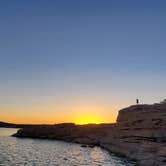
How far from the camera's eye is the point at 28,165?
53.9 metres

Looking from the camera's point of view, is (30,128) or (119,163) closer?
(119,163)

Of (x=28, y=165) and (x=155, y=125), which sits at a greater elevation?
(x=155, y=125)

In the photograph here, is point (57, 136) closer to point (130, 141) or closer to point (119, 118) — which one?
point (119, 118)

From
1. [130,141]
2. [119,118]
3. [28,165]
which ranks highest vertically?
[119,118]

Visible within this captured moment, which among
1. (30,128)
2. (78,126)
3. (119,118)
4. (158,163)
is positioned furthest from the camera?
(30,128)

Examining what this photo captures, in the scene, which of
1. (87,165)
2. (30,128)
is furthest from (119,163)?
(30,128)

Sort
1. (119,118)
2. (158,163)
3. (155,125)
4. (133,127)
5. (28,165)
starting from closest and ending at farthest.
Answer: (158,163), (28,165), (155,125), (133,127), (119,118)

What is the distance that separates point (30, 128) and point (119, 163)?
4951 inches

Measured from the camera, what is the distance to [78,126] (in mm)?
153125

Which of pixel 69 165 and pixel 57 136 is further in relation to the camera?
pixel 57 136

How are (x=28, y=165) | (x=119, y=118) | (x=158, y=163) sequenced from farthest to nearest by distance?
(x=119, y=118) → (x=28, y=165) → (x=158, y=163)

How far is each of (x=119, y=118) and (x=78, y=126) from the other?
67.2m

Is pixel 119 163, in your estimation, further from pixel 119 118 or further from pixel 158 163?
pixel 119 118

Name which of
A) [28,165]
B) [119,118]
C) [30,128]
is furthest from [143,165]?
[30,128]
